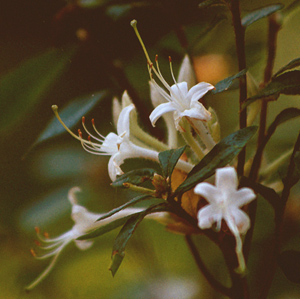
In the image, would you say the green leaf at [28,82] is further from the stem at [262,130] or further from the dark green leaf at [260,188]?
the dark green leaf at [260,188]

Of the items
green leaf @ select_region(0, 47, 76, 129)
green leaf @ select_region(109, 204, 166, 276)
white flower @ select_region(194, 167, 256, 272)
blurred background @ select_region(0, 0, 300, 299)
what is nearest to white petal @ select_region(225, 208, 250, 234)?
white flower @ select_region(194, 167, 256, 272)

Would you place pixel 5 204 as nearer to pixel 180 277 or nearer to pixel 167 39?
pixel 180 277

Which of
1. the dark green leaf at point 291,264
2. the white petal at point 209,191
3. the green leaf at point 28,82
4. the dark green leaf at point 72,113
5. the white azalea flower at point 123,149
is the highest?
the green leaf at point 28,82

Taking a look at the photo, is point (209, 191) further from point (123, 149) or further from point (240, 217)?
point (123, 149)

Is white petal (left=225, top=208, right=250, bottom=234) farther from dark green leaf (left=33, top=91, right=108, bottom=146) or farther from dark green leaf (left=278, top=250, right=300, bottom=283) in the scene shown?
dark green leaf (left=33, top=91, right=108, bottom=146)

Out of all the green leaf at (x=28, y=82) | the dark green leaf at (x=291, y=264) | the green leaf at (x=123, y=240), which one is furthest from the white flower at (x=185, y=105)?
the green leaf at (x=28, y=82)

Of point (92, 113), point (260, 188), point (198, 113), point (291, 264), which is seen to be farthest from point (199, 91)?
point (92, 113)

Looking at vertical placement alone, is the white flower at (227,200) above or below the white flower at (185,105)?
below
